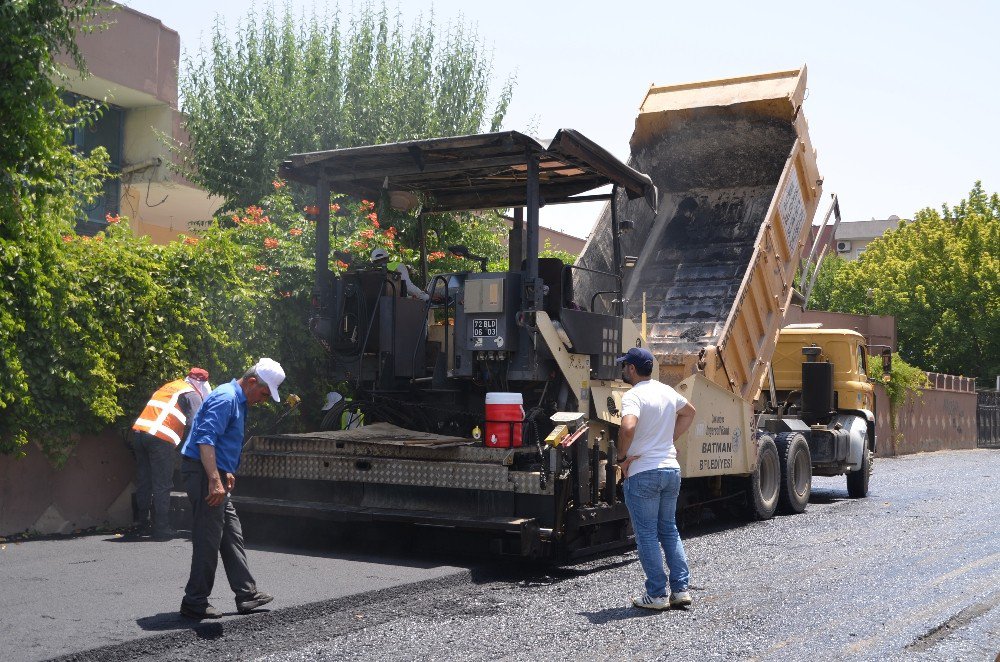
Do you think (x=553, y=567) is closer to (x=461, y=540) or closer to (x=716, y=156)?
(x=461, y=540)

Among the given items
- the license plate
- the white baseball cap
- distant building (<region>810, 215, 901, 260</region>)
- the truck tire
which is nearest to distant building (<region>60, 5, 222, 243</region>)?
the truck tire

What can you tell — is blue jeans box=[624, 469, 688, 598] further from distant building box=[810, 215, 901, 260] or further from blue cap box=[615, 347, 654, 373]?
distant building box=[810, 215, 901, 260]

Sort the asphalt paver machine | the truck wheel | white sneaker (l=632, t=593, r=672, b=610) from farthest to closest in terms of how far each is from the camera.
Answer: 1. the truck wheel
2. the asphalt paver machine
3. white sneaker (l=632, t=593, r=672, b=610)

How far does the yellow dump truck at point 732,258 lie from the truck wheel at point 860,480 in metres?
0.29

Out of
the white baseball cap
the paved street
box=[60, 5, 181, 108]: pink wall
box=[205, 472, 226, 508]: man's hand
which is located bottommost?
the paved street

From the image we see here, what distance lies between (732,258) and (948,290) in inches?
1390

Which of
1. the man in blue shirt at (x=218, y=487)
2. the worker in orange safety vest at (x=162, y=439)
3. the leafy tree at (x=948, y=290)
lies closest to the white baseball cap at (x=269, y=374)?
the man in blue shirt at (x=218, y=487)

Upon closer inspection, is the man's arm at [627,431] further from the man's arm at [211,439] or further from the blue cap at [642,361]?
the man's arm at [211,439]

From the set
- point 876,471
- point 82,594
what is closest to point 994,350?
point 876,471

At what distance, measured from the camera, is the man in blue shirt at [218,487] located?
5992mm

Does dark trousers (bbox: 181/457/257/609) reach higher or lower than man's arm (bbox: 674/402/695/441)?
lower

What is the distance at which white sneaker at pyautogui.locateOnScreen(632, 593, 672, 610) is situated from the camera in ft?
21.7

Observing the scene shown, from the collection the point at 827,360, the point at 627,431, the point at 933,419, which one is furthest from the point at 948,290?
the point at 627,431

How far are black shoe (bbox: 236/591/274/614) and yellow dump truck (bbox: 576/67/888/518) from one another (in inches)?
207
